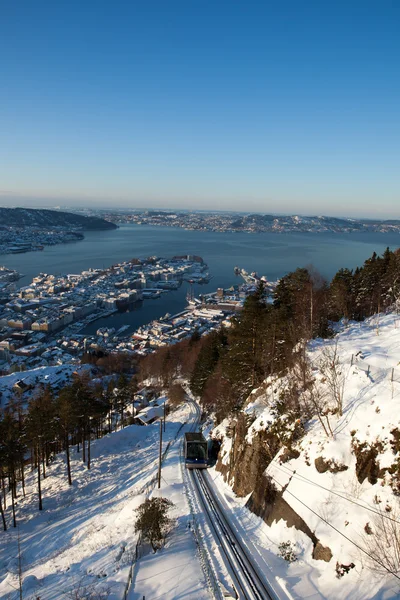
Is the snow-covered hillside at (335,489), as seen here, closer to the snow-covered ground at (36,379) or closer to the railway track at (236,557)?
the railway track at (236,557)

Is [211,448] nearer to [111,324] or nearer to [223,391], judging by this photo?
[223,391]

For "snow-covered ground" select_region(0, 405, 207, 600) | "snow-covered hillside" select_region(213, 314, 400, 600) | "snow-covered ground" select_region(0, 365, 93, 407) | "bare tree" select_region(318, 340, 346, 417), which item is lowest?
"snow-covered ground" select_region(0, 365, 93, 407)

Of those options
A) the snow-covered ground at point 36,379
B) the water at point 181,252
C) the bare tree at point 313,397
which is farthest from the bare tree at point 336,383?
the water at point 181,252

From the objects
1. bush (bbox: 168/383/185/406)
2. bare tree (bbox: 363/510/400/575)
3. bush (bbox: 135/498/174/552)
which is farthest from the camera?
bush (bbox: 168/383/185/406)

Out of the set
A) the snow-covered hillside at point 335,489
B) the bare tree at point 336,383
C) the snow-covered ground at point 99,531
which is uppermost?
the bare tree at point 336,383

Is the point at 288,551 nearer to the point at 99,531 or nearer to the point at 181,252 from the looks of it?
the point at 99,531

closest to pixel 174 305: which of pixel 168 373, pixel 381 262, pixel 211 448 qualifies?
pixel 168 373

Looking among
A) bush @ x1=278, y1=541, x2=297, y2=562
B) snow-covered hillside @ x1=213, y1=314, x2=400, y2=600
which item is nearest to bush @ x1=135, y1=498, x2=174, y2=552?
snow-covered hillside @ x1=213, y1=314, x2=400, y2=600

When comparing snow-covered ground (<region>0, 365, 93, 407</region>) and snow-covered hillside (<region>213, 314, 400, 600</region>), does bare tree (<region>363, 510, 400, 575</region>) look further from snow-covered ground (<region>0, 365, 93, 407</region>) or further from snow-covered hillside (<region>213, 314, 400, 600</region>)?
snow-covered ground (<region>0, 365, 93, 407</region>)
